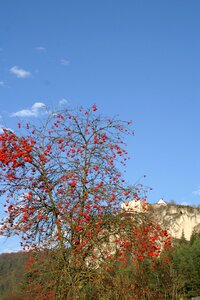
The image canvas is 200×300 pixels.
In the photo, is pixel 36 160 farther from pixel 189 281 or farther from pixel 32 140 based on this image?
pixel 189 281

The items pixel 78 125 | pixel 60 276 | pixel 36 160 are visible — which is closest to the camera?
pixel 60 276

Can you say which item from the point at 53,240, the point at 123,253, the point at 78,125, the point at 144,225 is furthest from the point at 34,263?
the point at 78,125

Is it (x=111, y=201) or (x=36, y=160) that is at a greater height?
(x=36, y=160)

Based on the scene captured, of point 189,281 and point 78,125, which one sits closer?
point 78,125

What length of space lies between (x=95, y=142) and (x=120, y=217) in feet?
7.88

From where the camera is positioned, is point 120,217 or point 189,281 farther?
point 189,281

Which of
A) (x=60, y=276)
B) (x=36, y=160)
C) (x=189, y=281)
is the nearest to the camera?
(x=60, y=276)

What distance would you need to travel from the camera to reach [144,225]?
1259 cm

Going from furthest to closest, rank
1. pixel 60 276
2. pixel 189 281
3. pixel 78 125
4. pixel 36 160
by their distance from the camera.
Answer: pixel 189 281
pixel 78 125
pixel 36 160
pixel 60 276

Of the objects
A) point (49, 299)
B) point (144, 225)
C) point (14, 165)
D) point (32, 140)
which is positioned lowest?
point (49, 299)

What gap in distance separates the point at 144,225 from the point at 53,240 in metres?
2.75

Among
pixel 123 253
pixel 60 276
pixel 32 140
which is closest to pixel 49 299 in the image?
pixel 60 276

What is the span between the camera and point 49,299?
11.6 meters

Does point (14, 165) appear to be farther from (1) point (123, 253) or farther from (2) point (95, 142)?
(1) point (123, 253)
